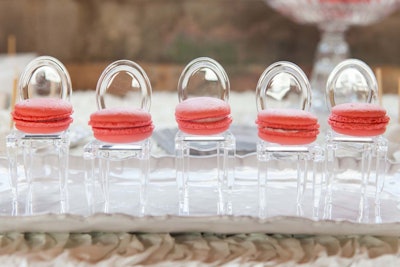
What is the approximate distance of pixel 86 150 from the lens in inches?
33.1

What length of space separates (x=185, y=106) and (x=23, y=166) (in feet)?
0.81

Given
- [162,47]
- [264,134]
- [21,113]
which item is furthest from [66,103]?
[162,47]

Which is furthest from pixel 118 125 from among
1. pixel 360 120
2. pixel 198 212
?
pixel 360 120

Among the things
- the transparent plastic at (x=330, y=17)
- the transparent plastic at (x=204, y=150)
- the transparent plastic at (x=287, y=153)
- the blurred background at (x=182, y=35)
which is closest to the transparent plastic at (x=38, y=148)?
the transparent plastic at (x=204, y=150)

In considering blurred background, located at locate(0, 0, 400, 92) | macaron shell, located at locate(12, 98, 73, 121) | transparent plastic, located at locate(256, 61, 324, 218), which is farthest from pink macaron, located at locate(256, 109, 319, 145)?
blurred background, located at locate(0, 0, 400, 92)

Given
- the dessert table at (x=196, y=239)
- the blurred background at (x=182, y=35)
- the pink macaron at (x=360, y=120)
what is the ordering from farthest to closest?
the blurred background at (x=182, y=35)
the pink macaron at (x=360, y=120)
the dessert table at (x=196, y=239)

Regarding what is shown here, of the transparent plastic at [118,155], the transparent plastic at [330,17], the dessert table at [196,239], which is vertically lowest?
the dessert table at [196,239]

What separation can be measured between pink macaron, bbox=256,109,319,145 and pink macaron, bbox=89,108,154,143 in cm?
16

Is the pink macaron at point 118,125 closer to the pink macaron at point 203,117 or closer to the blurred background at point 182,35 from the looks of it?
the pink macaron at point 203,117

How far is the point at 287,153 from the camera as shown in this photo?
0.84 metres

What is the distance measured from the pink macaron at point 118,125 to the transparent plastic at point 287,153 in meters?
0.16

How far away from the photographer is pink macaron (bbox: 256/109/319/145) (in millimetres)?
822

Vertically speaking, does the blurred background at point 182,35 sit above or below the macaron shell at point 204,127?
above

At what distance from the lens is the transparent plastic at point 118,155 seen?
841 millimetres
